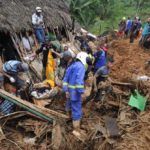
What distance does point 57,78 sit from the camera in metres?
10.7

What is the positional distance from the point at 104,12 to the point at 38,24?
1795cm

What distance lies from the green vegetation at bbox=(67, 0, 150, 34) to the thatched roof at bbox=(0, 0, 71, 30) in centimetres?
642

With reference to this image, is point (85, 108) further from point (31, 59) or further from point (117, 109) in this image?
point (31, 59)

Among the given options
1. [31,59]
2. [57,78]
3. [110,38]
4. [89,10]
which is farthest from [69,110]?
[89,10]

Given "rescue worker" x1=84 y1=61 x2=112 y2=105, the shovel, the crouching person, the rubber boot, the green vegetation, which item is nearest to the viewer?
the rubber boot

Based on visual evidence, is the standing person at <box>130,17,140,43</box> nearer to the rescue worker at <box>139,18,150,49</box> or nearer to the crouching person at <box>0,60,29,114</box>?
the rescue worker at <box>139,18,150,49</box>

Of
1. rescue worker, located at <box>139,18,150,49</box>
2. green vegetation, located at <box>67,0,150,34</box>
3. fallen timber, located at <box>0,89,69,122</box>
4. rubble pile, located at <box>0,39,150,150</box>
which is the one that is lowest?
green vegetation, located at <box>67,0,150,34</box>

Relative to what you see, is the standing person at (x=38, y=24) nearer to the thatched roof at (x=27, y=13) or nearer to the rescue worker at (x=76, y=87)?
the thatched roof at (x=27, y=13)

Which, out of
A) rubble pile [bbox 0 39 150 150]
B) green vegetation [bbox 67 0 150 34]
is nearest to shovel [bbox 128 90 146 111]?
rubble pile [bbox 0 39 150 150]

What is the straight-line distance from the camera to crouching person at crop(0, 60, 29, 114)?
8297 mm

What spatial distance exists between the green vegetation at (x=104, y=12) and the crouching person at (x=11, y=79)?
13358mm

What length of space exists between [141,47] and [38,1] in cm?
510

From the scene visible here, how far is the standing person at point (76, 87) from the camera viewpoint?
7.31 meters

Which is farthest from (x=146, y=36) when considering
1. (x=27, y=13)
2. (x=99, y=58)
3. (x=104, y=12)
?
(x=104, y=12)
